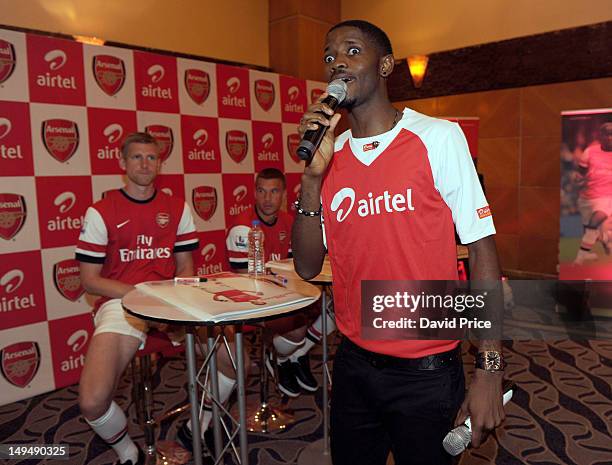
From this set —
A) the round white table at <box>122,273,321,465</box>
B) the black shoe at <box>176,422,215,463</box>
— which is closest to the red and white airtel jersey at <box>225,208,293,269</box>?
the round white table at <box>122,273,321,465</box>

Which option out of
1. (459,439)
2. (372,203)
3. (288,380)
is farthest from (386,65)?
(288,380)

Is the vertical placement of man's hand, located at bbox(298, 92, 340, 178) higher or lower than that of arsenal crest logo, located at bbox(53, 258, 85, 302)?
higher

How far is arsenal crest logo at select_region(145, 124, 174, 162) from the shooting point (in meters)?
3.61

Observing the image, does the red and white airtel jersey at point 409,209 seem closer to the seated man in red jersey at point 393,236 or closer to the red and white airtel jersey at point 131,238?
the seated man in red jersey at point 393,236

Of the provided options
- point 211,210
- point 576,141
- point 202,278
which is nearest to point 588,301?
point 576,141

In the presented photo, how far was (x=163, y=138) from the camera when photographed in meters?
3.66

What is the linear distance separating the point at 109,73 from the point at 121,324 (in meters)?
1.98

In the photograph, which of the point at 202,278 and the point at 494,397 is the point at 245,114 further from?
the point at 494,397

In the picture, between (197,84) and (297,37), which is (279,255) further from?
(297,37)

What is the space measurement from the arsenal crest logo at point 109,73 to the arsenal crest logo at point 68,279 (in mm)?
1161

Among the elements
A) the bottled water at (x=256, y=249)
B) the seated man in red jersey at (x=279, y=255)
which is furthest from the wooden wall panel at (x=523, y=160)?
the bottled water at (x=256, y=249)

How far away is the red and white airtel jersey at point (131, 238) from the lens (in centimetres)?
234

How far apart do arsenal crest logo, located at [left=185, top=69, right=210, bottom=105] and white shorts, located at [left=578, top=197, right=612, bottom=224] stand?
3212 millimetres

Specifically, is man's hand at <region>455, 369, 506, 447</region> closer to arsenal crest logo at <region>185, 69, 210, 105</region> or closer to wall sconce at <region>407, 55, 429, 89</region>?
arsenal crest logo at <region>185, 69, 210, 105</region>
